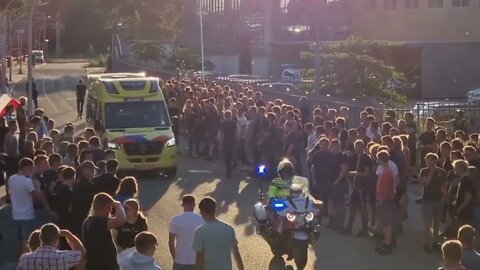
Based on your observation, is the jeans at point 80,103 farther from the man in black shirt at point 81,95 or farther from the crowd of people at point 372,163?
the crowd of people at point 372,163

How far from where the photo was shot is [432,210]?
53.5 feet

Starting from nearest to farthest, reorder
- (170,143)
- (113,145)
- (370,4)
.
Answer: (113,145)
(170,143)
(370,4)

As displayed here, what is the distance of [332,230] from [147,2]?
65250mm

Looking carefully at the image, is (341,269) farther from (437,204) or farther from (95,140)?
(95,140)

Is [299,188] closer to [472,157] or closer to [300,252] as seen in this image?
[300,252]

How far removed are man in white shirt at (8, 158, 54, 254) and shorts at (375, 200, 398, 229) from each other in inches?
223

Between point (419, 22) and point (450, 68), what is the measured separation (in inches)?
289

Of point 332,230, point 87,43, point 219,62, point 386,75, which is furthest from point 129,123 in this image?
point 87,43

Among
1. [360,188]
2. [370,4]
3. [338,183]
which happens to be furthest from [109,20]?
[360,188]

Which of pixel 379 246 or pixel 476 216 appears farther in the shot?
pixel 379 246

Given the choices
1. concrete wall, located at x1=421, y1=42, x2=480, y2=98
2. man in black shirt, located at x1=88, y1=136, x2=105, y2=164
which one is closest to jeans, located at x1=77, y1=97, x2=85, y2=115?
man in black shirt, located at x1=88, y1=136, x2=105, y2=164

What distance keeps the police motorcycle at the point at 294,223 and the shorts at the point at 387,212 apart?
8.03 ft

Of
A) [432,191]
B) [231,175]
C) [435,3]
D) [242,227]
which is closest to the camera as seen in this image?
[432,191]

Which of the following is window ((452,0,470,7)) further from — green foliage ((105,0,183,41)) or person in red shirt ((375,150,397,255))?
person in red shirt ((375,150,397,255))
